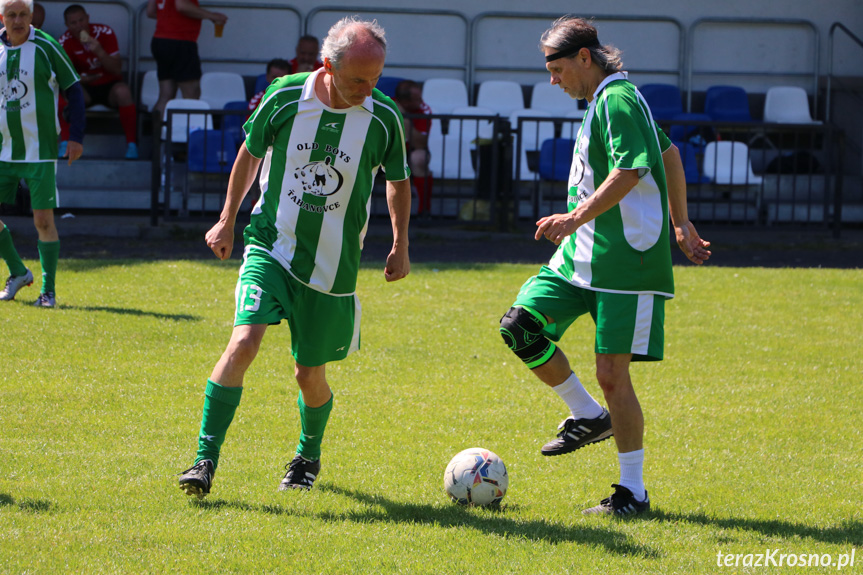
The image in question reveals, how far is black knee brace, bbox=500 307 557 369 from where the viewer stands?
4.47 meters

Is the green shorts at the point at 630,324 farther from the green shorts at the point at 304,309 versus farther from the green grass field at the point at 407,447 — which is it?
the green shorts at the point at 304,309

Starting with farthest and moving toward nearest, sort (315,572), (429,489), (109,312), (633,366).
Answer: (109,312), (633,366), (429,489), (315,572)

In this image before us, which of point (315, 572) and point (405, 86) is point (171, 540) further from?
point (405, 86)

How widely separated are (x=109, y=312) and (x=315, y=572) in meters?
5.01

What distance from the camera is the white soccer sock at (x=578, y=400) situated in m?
4.64

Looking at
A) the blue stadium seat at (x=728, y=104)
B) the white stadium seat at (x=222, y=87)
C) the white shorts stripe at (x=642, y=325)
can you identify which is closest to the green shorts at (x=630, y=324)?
the white shorts stripe at (x=642, y=325)

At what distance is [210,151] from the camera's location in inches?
504

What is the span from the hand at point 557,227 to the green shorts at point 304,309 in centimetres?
93

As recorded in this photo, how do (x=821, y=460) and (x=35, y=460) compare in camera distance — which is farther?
(x=821, y=460)

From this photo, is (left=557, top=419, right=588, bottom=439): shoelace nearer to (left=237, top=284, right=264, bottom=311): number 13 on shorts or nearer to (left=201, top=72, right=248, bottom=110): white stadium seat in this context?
(left=237, top=284, right=264, bottom=311): number 13 on shorts

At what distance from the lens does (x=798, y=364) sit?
7.13 metres

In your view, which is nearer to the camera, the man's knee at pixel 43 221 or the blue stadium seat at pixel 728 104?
the man's knee at pixel 43 221

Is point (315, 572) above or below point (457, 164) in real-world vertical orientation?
below

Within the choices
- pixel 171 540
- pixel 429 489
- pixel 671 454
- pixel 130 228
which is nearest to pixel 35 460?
pixel 171 540
